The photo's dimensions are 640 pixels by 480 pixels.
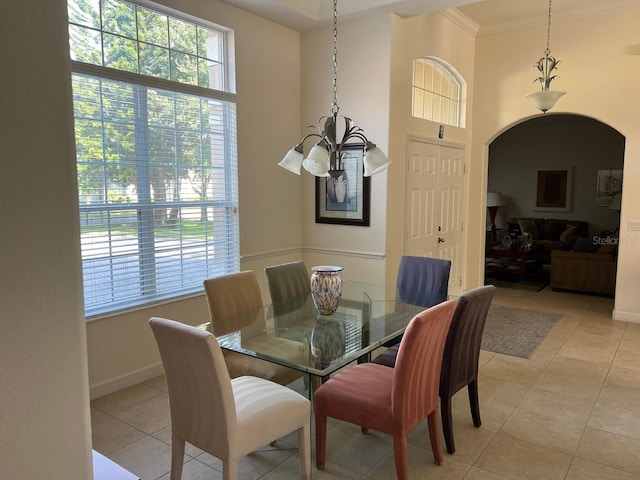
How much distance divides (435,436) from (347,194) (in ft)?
8.79

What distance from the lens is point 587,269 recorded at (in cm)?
643

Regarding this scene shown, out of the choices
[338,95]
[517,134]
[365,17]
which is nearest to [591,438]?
[338,95]

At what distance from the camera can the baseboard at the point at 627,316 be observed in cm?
518

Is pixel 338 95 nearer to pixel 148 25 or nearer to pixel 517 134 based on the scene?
pixel 148 25

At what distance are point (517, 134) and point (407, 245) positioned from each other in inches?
243

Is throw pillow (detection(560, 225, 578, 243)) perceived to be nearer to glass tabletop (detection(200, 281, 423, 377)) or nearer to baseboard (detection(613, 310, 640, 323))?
baseboard (detection(613, 310, 640, 323))

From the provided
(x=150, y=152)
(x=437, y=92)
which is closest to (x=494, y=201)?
(x=437, y=92)

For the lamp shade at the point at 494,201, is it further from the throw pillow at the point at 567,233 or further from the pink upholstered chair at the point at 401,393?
the pink upholstered chair at the point at 401,393

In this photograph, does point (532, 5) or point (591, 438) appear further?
point (532, 5)

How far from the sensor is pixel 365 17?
4.42 meters

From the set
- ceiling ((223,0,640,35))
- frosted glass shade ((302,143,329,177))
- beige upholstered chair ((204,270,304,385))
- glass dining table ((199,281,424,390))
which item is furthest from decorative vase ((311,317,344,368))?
ceiling ((223,0,640,35))

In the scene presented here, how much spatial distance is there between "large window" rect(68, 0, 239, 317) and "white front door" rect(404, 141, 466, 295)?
1844 mm

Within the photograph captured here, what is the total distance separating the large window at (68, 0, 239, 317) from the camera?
3193 mm

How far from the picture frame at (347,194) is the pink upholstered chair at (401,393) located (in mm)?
2291
